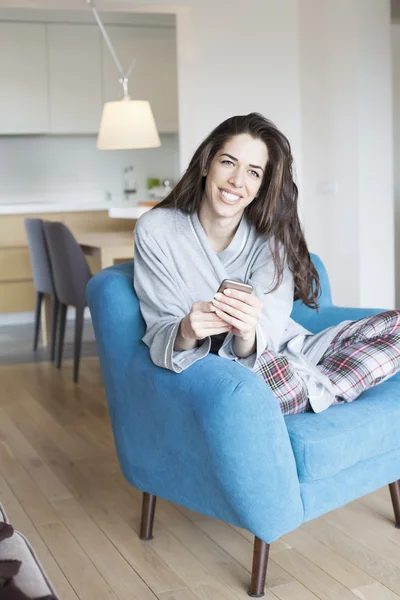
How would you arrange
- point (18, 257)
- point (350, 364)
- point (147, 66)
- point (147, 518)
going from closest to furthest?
point (350, 364) < point (147, 518) < point (18, 257) < point (147, 66)

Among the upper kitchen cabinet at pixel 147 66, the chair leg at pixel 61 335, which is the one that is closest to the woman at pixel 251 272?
the chair leg at pixel 61 335

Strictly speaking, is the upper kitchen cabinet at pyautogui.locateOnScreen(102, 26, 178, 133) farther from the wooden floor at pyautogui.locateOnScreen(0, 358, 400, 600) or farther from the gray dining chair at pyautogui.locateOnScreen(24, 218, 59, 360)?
the wooden floor at pyautogui.locateOnScreen(0, 358, 400, 600)

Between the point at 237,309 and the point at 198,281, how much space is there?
1.05 ft

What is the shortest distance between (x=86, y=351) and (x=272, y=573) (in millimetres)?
3354

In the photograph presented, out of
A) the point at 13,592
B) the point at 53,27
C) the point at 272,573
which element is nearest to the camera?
the point at 13,592

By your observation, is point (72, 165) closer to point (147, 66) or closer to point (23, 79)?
point (23, 79)

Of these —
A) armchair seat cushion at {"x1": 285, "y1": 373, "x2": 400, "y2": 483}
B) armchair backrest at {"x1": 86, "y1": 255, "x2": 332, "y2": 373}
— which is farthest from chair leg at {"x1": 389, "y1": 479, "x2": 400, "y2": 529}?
armchair backrest at {"x1": 86, "y1": 255, "x2": 332, "y2": 373}

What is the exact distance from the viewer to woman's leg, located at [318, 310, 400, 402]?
224 cm

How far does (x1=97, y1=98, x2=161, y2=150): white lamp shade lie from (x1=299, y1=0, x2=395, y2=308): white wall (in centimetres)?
103

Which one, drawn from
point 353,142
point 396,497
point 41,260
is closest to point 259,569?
point 396,497

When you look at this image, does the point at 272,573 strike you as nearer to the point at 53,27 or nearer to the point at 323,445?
the point at 323,445

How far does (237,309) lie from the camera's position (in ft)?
6.32

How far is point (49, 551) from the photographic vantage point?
7.58ft

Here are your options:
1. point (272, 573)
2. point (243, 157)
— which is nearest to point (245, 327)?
point (243, 157)
